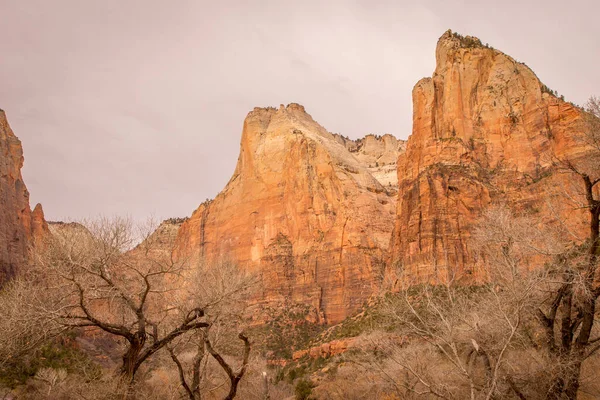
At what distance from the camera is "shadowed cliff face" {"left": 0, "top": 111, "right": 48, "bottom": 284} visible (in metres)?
71.6

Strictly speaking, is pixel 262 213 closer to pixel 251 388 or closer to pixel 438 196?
pixel 438 196

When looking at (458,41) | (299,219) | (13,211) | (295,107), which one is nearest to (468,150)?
(458,41)

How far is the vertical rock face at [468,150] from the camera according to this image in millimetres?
57438

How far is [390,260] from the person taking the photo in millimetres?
65312

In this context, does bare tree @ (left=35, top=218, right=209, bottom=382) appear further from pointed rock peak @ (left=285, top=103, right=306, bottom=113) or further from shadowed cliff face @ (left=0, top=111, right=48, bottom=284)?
pointed rock peak @ (left=285, top=103, right=306, bottom=113)

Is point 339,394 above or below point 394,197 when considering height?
below

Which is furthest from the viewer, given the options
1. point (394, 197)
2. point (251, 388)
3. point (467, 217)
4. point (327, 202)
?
point (394, 197)

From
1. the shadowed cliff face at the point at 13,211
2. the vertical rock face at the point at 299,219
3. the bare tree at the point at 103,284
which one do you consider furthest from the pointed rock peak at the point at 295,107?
Result: the bare tree at the point at 103,284

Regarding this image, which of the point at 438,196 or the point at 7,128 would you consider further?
the point at 7,128

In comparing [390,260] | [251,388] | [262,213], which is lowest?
[251,388]

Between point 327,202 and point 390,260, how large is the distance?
953 inches

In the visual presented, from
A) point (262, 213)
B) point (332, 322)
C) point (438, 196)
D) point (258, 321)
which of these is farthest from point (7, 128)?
point (438, 196)

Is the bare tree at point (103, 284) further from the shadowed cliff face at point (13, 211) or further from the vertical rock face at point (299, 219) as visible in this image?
the shadowed cliff face at point (13, 211)

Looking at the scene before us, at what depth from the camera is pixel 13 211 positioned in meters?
80.5
